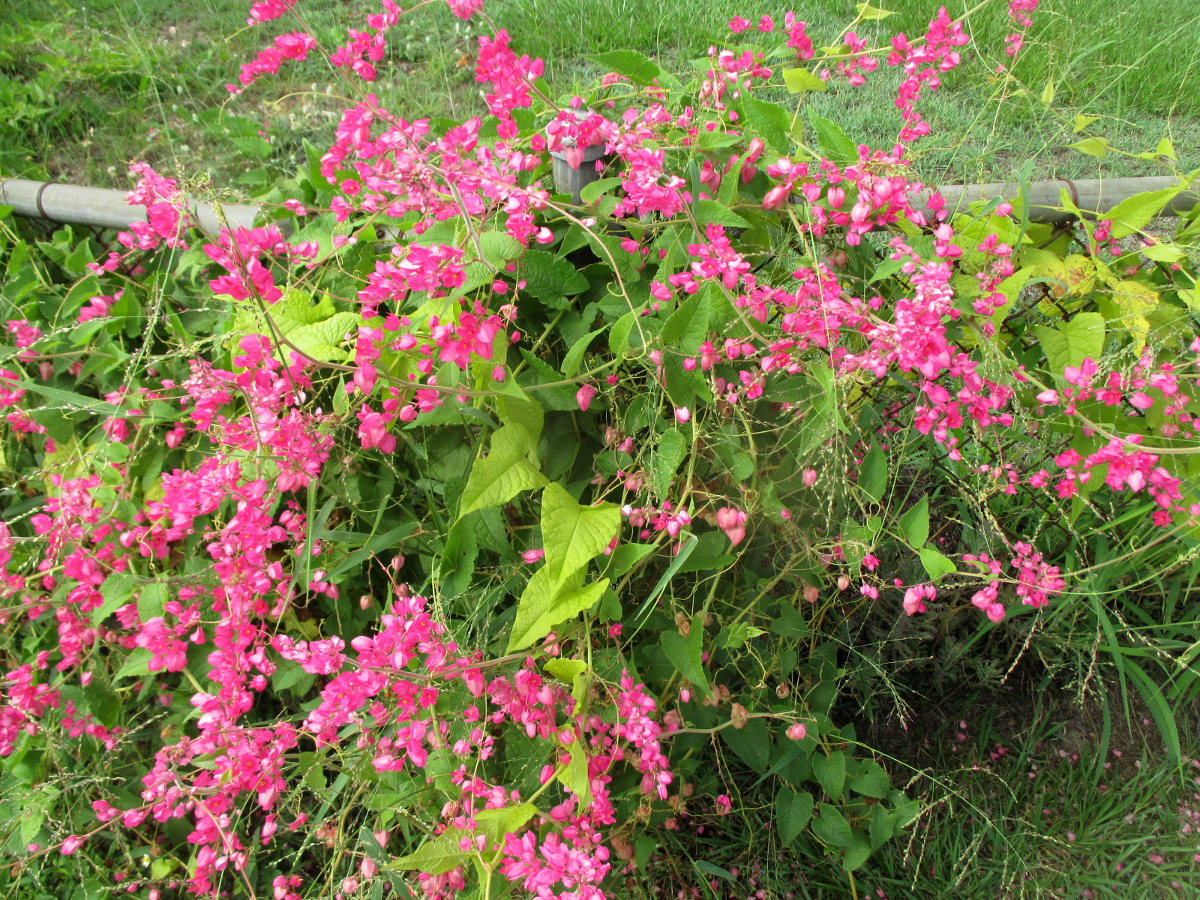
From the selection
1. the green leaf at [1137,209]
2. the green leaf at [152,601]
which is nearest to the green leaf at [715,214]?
the green leaf at [1137,209]

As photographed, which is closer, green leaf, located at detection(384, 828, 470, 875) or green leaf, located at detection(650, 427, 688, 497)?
green leaf, located at detection(384, 828, 470, 875)

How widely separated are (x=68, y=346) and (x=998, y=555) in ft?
7.41

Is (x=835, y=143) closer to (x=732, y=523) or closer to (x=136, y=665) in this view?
(x=732, y=523)

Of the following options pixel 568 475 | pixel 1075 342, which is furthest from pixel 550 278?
pixel 1075 342

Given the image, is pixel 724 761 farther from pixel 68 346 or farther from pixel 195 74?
pixel 195 74

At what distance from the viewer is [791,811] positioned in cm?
143

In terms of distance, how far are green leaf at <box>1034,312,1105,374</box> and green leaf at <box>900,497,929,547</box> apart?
0.32m

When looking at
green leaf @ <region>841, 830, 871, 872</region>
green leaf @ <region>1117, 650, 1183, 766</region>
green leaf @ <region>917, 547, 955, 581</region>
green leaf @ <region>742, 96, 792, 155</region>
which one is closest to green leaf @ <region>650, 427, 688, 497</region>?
green leaf @ <region>917, 547, 955, 581</region>

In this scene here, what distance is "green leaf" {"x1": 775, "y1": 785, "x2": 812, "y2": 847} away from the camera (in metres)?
1.41

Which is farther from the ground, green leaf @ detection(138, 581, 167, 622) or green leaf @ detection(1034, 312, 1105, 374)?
green leaf @ detection(1034, 312, 1105, 374)

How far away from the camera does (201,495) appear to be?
129 cm

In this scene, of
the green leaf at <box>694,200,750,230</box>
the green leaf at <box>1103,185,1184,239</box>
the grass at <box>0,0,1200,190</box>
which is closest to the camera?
the green leaf at <box>694,200,750,230</box>

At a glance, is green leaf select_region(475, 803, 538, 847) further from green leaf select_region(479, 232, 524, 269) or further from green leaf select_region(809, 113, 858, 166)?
green leaf select_region(809, 113, 858, 166)

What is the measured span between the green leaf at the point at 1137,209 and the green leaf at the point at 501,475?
1047mm
